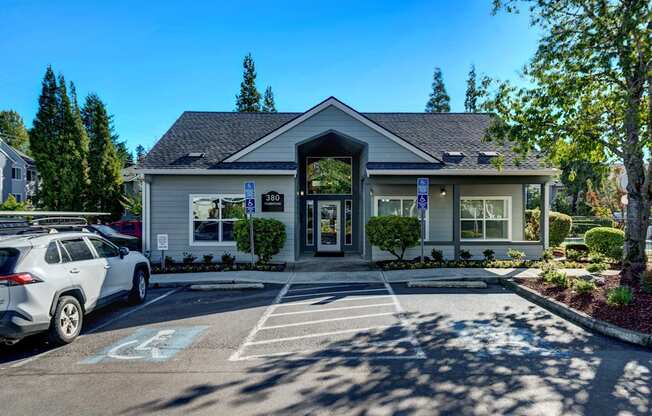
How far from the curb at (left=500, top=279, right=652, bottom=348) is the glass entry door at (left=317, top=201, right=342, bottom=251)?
29.3 ft

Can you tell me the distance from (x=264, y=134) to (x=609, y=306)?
14.5 m

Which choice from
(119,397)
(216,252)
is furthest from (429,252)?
(119,397)

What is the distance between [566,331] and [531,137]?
497 cm

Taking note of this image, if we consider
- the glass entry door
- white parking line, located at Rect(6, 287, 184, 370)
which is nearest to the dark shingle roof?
the glass entry door

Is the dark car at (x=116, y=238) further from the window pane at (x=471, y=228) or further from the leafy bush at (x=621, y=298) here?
the leafy bush at (x=621, y=298)

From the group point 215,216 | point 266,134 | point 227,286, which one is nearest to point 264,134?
point 266,134

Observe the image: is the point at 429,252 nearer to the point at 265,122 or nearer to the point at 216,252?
the point at 216,252

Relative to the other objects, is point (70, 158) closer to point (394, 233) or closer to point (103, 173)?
point (103, 173)

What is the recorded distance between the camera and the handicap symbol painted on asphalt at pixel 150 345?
17.4 feet

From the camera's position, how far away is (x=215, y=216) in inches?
571

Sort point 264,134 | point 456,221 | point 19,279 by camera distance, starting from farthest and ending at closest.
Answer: point 264,134, point 456,221, point 19,279

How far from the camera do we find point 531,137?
31.1ft

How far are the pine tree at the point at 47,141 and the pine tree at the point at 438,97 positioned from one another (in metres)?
39.3

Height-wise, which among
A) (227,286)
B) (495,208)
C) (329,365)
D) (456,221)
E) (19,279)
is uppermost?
(495,208)
